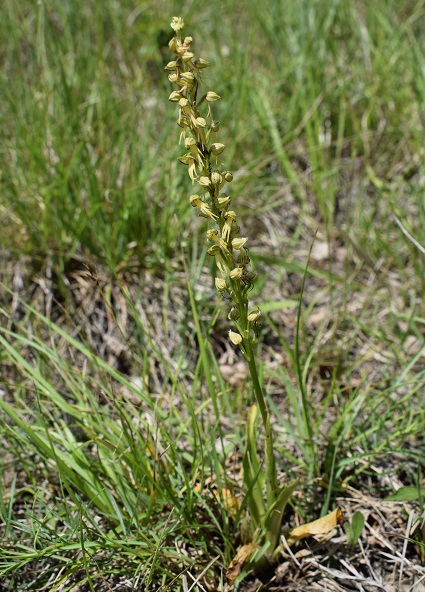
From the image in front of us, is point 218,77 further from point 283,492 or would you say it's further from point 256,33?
point 283,492

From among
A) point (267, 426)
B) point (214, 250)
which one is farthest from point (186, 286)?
point (214, 250)

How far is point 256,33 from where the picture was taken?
13.8 feet

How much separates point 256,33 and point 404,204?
1.77m

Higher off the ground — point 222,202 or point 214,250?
point 222,202

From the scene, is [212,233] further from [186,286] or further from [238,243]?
[186,286]

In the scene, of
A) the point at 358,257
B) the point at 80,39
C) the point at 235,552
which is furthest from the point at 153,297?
the point at 80,39

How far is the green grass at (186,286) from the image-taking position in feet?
6.11

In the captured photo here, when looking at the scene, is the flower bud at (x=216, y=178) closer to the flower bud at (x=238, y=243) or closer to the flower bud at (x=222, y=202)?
the flower bud at (x=222, y=202)

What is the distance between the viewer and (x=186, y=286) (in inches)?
112

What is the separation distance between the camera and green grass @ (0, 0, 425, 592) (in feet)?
6.11

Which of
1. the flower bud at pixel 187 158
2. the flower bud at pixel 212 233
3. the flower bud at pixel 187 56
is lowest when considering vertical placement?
the flower bud at pixel 212 233

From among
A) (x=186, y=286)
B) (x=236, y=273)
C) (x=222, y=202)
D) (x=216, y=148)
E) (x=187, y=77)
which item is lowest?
(x=186, y=286)

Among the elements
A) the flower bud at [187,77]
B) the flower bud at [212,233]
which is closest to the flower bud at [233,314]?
the flower bud at [212,233]

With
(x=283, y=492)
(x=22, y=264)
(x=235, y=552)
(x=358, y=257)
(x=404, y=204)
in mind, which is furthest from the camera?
(x=404, y=204)
